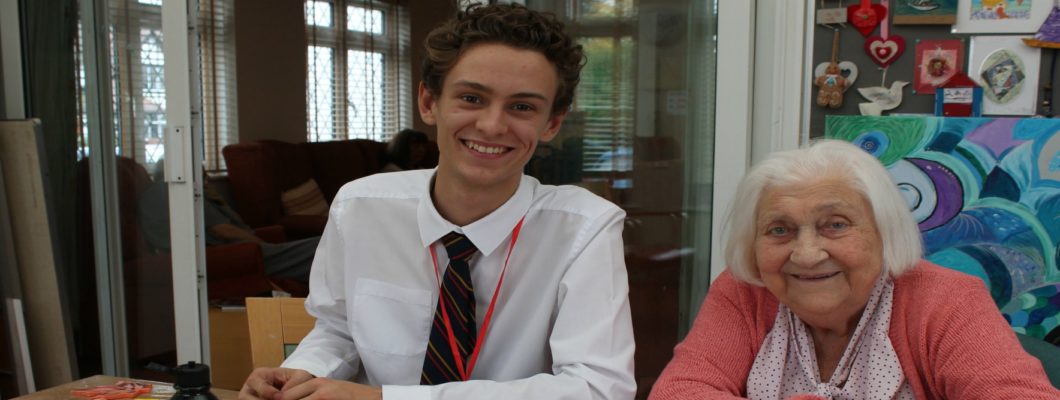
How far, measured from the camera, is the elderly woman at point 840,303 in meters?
1.46

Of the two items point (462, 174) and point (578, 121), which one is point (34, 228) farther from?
point (462, 174)

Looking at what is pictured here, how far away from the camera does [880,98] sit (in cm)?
214

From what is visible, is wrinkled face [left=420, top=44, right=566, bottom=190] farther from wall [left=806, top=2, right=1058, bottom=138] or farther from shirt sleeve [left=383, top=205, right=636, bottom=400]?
wall [left=806, top=2, right=1058, bottom=138]

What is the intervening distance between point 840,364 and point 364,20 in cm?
627

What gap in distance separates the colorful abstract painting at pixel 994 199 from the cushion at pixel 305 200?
4682 mm

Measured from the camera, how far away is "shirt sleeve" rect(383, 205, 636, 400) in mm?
1352

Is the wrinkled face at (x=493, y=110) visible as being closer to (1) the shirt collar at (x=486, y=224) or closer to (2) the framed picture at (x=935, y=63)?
(1) the shirt collar at (x=486, y=224)

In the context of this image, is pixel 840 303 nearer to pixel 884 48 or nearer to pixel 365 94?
pixel 884 48

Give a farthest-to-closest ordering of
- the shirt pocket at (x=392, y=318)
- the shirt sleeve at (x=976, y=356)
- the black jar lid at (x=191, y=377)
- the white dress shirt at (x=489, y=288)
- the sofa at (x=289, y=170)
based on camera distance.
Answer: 1. the sofa at (x=289, y=170)
2. the shirt pocket at (x=392, y=318)
3. the white dress shirt at (x=489, y=288)
4. the shirt sleeve at (x=976, y=356)
5. the black jar lid at (x=191, y=377)

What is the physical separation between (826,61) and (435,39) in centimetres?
112

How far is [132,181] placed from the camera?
3.21 meters

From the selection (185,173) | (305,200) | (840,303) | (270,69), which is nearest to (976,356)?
(840,303)

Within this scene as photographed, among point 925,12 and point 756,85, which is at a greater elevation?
point 925,12

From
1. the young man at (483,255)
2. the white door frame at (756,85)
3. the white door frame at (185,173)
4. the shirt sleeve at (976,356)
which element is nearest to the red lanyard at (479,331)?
the young man at (483,255)
